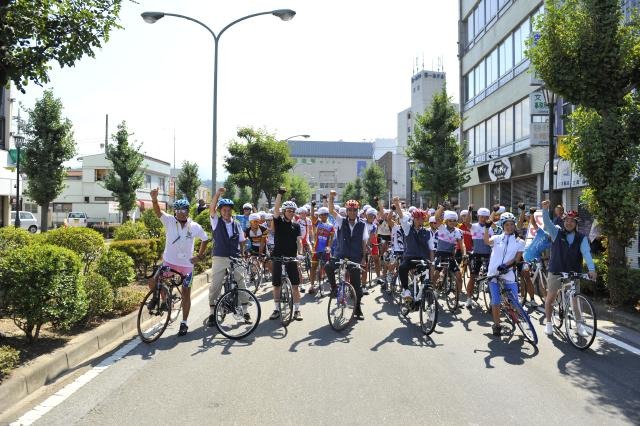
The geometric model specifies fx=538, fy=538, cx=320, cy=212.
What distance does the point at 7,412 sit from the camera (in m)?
4.48

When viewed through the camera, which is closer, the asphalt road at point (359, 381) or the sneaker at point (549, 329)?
the asphalt road at point (359, 381)

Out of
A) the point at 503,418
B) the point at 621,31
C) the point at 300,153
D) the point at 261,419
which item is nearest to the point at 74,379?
the point at 261,419

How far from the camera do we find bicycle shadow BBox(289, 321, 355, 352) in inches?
277

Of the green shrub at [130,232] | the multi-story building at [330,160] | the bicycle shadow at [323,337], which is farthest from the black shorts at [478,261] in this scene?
the multi-story building at [330,160]

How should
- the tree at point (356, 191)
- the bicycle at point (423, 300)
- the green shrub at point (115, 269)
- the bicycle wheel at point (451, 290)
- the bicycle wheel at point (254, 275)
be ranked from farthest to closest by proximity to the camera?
the tree at point (356, 191) → the bicycle wheel at point (254, 275) → the bicycle wheel at point (451, 290) → the green shrub at point (115, 269) → the bicycle at point (423, 300)

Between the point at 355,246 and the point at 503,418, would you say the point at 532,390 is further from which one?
the point at 355,246

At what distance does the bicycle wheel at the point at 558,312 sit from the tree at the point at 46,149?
2401 cm

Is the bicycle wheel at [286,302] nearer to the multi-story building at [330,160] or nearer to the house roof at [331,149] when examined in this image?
the multi-story building at [330,160]

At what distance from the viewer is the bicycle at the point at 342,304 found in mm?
7965

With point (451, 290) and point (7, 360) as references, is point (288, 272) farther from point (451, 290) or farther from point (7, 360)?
point (7, 360)

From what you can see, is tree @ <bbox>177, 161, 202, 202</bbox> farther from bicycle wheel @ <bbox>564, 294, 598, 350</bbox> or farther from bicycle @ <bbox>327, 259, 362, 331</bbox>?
bicycle wheel @ <bbox>564, 294, 598, 350</bbox>

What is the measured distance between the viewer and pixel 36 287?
19.2 feet

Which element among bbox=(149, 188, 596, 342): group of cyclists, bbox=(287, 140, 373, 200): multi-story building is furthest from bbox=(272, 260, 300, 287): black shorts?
bbox=(287, 140, 373, 200): multi-story building

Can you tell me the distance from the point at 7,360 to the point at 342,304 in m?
4.48
